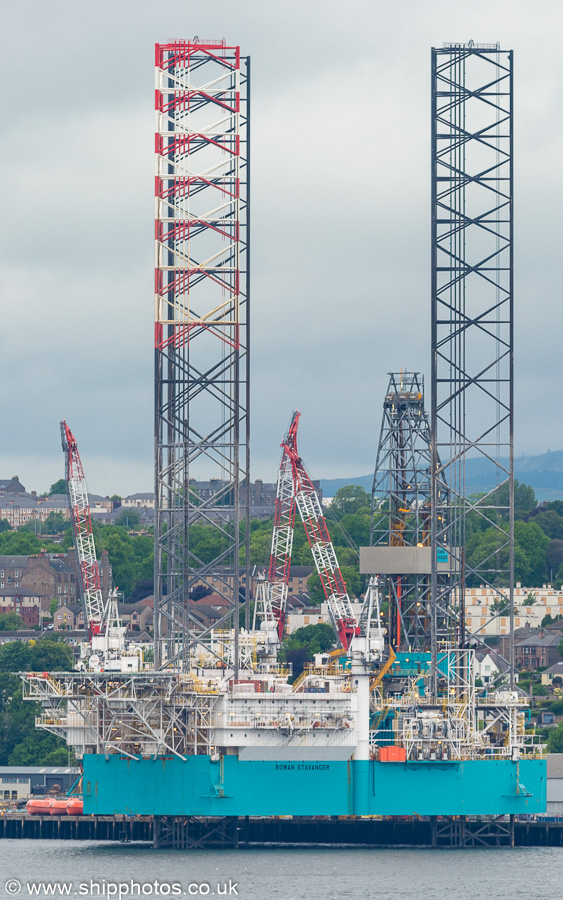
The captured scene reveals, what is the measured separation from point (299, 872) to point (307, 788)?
6424 millimetres

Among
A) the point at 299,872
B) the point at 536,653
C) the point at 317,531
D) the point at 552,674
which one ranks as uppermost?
the point at 317,531

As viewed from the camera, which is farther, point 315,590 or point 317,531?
point 315,590

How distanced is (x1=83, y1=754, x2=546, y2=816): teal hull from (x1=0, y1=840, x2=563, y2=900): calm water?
1823 mm

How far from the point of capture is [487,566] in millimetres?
184375

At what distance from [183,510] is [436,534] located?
1073 cm

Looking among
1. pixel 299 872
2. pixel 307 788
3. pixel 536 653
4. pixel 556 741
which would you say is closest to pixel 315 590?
pixel 536 653

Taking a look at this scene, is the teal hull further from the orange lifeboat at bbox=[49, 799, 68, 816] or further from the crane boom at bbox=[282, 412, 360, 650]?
the crane boom at bbox=[282, 412, 360, 650]

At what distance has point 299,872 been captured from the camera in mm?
87062

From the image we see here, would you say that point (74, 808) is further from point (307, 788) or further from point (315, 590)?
point (315, 590)

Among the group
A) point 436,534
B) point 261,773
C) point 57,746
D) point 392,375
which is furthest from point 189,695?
point 57,746

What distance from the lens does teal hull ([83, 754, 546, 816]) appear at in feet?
304

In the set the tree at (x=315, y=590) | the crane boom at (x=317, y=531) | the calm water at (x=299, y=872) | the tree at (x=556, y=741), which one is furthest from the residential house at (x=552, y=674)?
the calm water at (x=299, y=872)

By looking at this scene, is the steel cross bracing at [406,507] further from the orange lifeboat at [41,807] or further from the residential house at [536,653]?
the residential house at [536,653]

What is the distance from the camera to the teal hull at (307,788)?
9275cm
